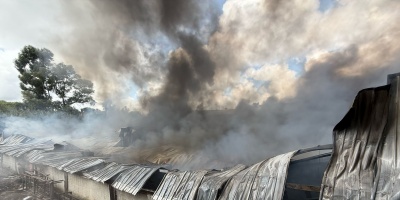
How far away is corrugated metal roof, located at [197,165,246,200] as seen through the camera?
6.08 metres

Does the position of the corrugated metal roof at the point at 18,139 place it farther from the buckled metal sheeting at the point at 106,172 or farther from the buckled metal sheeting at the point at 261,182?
the buckled metal sheeting at the point at 261,182

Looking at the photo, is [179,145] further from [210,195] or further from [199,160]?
[210,195]

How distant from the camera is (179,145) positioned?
53.1ft

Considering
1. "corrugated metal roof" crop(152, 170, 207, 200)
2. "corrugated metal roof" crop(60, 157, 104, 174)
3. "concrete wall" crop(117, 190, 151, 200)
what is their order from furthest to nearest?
"corrugated metal roof" crop(60, 157, 104, 174), "concrete wall" crop(117, 190, 151, 200), "corrugated metal roof" crop(152, 170, 207, 200)

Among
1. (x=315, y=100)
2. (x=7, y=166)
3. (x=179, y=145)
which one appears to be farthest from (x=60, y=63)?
(x=315, y=100)

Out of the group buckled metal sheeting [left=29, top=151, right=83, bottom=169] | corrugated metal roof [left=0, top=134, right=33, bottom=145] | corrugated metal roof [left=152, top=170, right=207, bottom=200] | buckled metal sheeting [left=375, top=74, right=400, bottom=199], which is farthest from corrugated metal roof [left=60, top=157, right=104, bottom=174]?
corrugated metal roof [left=0, top=134, right=33, bottom=145]

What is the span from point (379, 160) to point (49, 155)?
16629 millimetres

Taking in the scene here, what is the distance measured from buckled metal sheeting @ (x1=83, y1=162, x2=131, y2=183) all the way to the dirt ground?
5.50m

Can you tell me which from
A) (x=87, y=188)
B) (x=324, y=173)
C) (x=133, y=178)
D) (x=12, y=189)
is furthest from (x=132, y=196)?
(x=12, y=189)

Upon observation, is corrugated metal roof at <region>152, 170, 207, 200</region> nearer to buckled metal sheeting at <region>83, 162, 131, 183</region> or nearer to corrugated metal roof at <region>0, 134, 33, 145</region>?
buckled metal sheeting at <region>83, 162, 131, 183</region>

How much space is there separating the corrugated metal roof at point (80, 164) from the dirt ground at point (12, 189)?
9.73 ft

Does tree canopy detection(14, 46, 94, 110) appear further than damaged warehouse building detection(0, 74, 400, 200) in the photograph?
Yes

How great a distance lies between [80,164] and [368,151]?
39.6 feet

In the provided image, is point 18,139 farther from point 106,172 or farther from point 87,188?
point 106,172
